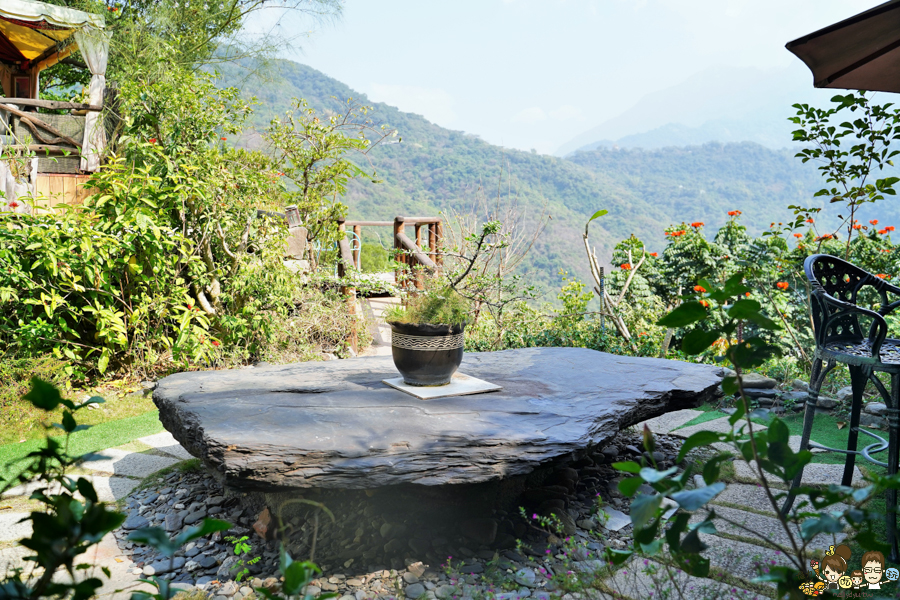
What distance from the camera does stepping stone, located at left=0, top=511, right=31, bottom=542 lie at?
2.20 metres

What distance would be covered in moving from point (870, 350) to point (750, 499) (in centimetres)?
80

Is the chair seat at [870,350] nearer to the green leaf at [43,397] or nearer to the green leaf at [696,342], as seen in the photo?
the green leaf at [696,342]


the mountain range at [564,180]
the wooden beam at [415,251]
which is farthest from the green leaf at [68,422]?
the mountain range at [564,180]

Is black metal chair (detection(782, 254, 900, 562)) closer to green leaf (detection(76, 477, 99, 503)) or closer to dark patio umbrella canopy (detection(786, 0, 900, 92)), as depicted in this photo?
dark patio umbrella canopy (detection(786, 0, 900, 92))

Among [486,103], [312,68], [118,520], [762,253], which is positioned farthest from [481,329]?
[486,103]

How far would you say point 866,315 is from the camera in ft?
6.51

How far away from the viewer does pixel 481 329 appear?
17.0ft

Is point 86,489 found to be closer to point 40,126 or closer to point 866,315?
point 866,315

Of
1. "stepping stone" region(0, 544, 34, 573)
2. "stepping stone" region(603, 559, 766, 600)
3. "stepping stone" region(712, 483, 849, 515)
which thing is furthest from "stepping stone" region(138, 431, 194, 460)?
"stepping stone" region(712, 483, 849, 515)

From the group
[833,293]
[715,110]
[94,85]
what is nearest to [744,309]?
[833,293]

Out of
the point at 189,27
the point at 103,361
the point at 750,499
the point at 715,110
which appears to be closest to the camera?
the point at 750,499

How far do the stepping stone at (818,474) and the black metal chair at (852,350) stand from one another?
148 millimetres

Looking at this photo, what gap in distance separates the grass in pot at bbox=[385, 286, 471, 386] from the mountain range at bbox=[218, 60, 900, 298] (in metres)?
7.57

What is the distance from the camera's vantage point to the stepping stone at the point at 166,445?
3117 millimetres
